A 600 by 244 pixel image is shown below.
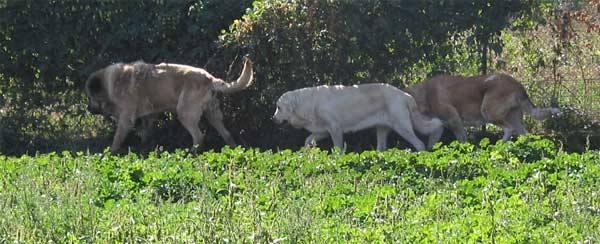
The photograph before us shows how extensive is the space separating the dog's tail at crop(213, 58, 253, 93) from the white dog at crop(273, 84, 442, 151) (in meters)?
0.44

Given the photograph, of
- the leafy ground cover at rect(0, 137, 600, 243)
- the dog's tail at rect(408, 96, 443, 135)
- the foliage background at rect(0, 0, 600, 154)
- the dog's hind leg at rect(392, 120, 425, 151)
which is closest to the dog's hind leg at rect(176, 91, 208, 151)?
the foliage background at rect(0, 0, 600, 154)

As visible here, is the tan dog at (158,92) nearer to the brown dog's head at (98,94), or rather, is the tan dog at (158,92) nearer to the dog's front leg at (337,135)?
the brown dog's head at (98,94)

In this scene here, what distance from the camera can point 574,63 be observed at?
16.3 m

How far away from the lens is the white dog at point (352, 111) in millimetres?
14797

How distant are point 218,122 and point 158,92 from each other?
803 mm

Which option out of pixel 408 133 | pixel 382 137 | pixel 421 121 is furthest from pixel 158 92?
pixel 421 121

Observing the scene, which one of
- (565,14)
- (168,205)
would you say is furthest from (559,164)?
(565,14)

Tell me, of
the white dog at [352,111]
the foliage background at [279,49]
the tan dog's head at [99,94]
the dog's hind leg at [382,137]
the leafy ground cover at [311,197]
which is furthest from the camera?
the foliage background at [279,49]

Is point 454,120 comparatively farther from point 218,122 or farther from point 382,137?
point 218,122

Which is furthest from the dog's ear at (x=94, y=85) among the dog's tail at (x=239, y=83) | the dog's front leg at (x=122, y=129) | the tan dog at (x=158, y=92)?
the dog's tail at (x=239, y=83)

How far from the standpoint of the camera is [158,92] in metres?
15.5

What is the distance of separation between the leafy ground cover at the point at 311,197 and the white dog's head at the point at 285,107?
9.33ft

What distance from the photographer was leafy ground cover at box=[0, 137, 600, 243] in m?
7.99

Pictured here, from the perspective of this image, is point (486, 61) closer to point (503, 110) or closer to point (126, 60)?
point (503, 110)
